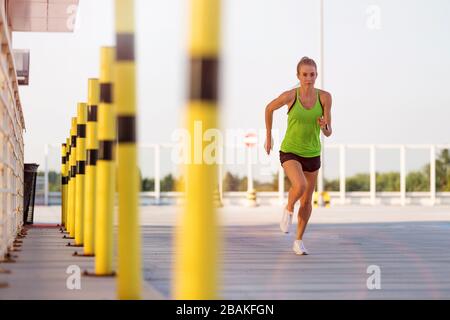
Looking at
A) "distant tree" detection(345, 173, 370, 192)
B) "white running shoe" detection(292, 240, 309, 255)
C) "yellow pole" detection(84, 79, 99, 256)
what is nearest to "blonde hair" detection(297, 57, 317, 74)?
"white running shoe" detection(292, 240, 309, 255)

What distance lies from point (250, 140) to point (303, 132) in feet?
91.4

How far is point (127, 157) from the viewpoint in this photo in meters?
4.43

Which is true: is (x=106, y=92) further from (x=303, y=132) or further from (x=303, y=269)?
(x=303, y=132)

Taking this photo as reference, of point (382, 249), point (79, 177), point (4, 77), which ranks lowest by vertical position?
point (382, 249)

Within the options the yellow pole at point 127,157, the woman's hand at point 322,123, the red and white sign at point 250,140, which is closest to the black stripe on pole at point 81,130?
the woman's hand at point 322,123

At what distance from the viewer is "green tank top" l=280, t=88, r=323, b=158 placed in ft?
29.2

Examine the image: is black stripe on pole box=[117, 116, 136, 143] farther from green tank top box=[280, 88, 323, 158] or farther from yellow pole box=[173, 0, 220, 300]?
green tank top box=[280, 88, 323, 158]

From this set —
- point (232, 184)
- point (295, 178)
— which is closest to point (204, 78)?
point (295, 178)

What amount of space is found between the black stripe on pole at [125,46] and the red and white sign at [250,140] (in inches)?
1247
